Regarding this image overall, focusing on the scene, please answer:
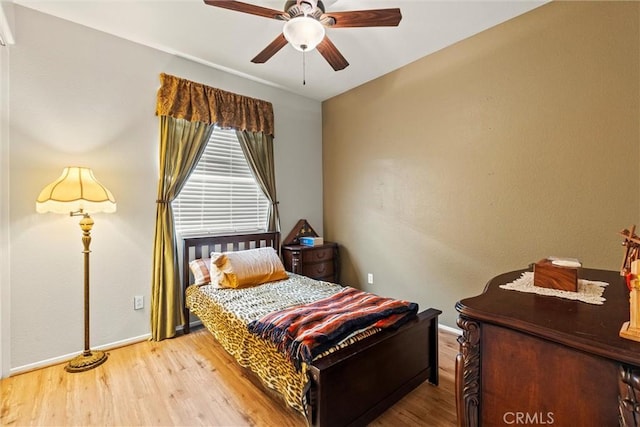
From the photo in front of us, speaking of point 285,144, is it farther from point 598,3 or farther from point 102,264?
point 598,3

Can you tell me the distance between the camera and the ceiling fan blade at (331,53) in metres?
2.00

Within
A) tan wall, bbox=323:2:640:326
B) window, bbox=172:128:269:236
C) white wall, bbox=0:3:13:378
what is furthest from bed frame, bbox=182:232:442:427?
white wall, bbox=0:3:13:378

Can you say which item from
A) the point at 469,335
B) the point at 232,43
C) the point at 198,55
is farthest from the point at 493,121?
the point at 198,55

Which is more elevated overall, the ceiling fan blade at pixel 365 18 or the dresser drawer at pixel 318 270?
the ceiling fan blade at pixel 365 18

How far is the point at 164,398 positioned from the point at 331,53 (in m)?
2.66

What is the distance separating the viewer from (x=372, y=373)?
65.0 inches

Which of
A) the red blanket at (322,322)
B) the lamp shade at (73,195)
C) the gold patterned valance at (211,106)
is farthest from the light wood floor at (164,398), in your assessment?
the gold patterned valance at (211,106)

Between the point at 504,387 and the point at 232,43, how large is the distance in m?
3.13

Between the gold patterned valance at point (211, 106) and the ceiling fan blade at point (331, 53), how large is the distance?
138 cm

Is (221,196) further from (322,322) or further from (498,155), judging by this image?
(498,155)

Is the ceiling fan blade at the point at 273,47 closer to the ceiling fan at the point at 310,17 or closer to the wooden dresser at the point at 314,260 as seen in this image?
the ceiling fan at the point at 310,17

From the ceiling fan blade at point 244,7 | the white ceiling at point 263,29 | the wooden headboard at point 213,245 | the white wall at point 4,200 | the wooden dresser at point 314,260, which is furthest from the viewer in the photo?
the wooden dresser at point 314,260

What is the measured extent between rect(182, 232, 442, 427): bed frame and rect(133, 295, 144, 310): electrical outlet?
81.4 inches

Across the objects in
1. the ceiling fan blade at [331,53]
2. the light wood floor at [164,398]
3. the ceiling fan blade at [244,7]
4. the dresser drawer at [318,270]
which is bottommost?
the light wood floor at [164,398]
